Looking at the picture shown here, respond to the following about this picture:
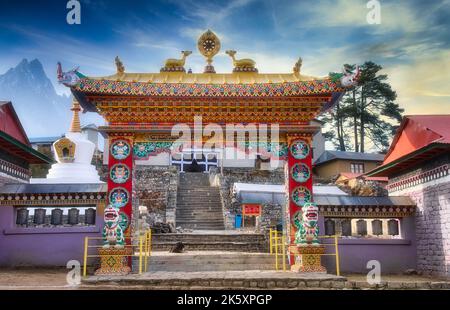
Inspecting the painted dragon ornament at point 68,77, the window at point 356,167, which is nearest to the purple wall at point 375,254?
the painted dragon ornament at point 68,77

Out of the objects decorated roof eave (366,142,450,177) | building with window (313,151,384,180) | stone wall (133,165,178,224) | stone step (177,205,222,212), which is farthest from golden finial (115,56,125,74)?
building with window (313,151,384,180)

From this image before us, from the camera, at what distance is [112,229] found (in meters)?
12.3

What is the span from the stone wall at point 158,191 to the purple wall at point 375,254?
15062 millimetres

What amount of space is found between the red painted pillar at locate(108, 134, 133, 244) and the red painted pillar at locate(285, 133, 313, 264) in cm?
466

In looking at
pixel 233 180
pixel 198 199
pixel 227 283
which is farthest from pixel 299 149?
pixel 233 180

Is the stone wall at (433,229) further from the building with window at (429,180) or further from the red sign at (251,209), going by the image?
the red sign at (251,209)

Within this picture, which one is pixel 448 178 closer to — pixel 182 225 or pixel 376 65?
pixel 182 225

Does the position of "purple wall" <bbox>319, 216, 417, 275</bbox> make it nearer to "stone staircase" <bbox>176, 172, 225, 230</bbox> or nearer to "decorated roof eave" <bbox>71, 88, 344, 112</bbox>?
"decorated roof eave" <bbox>71, 88, 344, 112</bbox>

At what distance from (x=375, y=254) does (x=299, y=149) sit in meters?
4.03

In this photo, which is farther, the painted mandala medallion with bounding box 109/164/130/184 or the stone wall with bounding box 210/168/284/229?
the stone wall with bounding box 210/168/284/229

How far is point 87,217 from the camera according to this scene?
47.2 feet

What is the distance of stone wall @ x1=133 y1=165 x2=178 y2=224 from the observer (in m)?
30.1

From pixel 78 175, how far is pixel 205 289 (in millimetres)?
17368

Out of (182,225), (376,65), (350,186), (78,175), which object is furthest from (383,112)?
(78,175)
